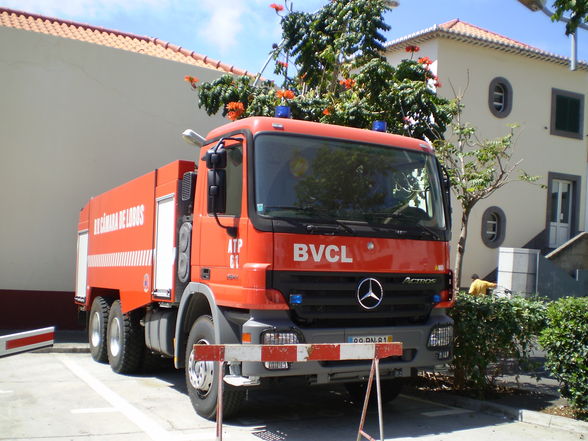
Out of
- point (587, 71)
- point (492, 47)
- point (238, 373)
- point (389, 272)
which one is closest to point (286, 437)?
point (238, 373)

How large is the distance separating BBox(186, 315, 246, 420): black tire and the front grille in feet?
3.16

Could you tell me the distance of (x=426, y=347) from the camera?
6.52 meters

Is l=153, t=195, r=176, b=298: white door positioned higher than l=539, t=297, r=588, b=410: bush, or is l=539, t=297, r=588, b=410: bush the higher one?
l=153, t=195, r=176, b=298: white door

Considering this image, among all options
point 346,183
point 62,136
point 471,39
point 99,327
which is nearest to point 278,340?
point 346,183

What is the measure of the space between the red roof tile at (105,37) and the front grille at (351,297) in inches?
371

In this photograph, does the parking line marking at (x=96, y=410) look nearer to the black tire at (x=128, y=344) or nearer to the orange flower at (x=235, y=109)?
the black tire at (x=128, y=344)

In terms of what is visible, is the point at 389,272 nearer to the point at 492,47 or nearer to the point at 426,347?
the point at 426,347

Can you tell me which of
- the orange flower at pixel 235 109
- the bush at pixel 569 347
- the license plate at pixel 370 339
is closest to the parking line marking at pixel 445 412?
the bush at pixel 569 347

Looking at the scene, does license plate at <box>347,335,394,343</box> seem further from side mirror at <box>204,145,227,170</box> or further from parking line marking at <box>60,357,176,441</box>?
side mirror at <box>204,145,227,170</box>

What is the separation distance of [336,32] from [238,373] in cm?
674

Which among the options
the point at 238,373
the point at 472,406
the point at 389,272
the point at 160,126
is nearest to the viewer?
the point at 238,373

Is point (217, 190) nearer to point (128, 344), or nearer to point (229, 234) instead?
point (229, 234)

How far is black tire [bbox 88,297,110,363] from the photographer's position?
10172mm

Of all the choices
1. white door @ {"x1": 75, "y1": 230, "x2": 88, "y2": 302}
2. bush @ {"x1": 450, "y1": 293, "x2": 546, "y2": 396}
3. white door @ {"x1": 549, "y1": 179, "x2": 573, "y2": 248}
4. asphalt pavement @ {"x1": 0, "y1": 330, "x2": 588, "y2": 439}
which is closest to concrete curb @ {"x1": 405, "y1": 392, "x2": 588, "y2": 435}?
asphalt pavement @ {"x1": 0, "y1": 330, "x2": 588, "y2": 439}
